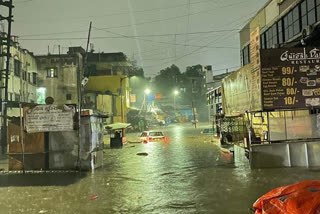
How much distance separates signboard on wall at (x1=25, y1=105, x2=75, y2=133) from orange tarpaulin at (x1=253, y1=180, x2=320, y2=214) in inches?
349

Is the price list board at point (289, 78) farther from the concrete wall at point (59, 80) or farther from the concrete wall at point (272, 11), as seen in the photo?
the concrete wall at point (59, 80)

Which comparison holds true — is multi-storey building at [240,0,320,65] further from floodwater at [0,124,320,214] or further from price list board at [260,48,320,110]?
floodwater at [0,124,320,214]

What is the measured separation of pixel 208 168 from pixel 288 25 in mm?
9844

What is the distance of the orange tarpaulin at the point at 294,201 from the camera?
3954 mm

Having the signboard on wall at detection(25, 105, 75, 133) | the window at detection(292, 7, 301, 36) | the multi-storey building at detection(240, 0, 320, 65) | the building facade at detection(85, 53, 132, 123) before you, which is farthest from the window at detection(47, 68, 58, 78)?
the window at detection(292, 7, 301, 36)

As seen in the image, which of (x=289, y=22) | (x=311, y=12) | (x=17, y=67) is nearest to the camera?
(x=311, y=12)

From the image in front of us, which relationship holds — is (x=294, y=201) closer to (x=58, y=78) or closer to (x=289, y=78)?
(x=289, y=78)

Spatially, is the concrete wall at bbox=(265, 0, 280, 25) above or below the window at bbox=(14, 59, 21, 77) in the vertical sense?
above

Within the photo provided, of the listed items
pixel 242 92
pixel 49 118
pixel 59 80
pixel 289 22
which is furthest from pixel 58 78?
pixel 242 92

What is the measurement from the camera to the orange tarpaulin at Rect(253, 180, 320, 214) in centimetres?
395

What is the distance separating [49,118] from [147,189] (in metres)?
5.27

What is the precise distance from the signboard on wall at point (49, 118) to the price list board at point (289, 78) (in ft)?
24.3

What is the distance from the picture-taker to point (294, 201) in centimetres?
412

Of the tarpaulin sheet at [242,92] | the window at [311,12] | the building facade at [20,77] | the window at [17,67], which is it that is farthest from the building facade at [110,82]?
the window at [311,12]
